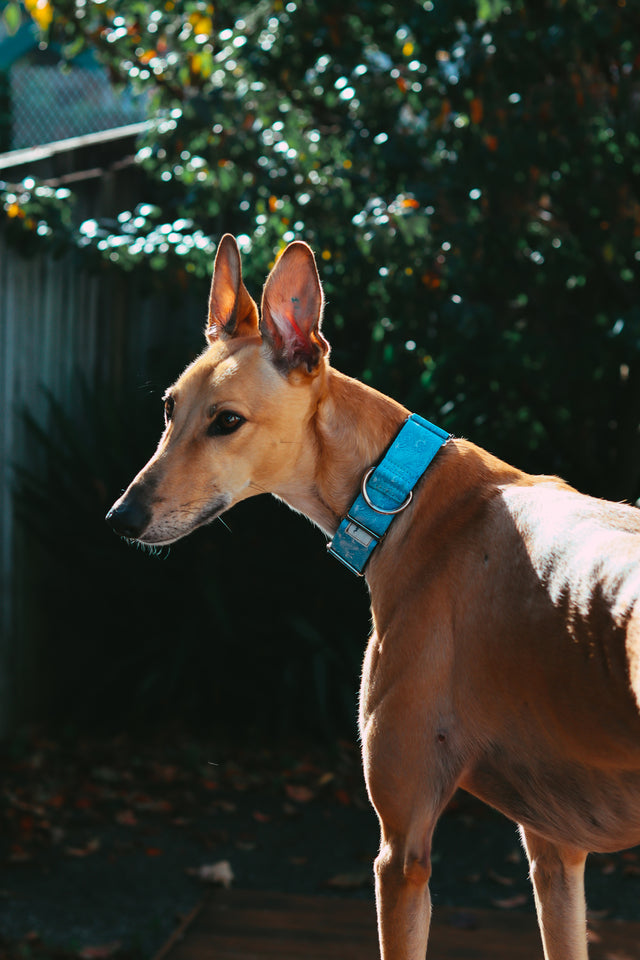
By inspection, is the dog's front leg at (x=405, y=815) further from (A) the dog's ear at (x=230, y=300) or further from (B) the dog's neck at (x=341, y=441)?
(A) the dog's ear at (x=230, y=300)

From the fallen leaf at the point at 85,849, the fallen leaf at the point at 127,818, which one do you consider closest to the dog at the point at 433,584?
the fallen leaf at the point at 85,849

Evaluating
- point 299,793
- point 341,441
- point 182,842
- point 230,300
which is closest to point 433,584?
point 341,441

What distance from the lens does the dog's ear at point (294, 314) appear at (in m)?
2.32

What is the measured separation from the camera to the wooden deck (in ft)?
11.5

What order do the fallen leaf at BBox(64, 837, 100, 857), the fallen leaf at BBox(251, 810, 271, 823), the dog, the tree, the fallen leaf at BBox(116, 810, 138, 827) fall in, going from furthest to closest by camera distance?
the fallen leaf at BBox(251, 810, 271, 823), the fallen leaf at BBox(116, 810, 138, 827), the tree, the fallen leaf at BBox(64, 837, 100, 857), the dog

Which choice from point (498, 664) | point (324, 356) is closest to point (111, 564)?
point (324, 356)

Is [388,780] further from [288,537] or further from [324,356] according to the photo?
[288,537]

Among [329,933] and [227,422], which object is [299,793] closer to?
[329,933]

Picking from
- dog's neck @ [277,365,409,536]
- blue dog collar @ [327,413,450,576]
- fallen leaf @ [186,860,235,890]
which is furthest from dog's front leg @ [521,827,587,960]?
fallen leaf @ [186,860,235,890]

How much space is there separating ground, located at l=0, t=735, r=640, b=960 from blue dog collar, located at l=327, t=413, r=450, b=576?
2.24 m

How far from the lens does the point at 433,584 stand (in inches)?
84.7

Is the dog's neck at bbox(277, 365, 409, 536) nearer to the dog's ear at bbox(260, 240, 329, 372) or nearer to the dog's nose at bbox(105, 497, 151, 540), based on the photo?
the dog's ear at bbox(260, 240, 329, 372)

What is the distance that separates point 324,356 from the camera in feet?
8.00

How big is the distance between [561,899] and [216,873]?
2.35 meters
